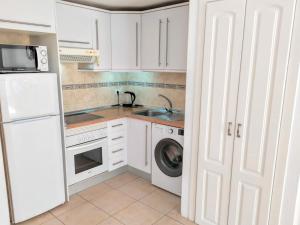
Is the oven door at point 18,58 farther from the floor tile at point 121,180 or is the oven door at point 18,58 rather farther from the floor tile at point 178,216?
the floor tile at point 178,216

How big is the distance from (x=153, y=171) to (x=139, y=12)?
2114mm

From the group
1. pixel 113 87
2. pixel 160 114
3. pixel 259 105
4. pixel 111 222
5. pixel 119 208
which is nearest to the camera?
pixel 259 105

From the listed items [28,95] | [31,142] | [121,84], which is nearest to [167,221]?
[31,142]

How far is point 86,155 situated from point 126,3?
77.8 inches

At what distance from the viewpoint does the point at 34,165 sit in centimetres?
213

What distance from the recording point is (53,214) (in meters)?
2.33

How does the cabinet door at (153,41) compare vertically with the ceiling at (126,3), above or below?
below

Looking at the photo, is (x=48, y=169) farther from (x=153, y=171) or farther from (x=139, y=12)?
(x=139, y=12)

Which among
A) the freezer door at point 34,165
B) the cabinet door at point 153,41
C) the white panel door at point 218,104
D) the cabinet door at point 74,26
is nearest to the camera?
the white panel door at point 218,104

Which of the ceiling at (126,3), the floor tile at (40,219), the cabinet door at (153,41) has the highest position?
the ceiling at (126,3)

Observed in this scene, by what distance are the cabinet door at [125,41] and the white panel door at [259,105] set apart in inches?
67.6

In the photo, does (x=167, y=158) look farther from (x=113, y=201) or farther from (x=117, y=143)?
(x=113, y=201)

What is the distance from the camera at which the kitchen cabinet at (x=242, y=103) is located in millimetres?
1521

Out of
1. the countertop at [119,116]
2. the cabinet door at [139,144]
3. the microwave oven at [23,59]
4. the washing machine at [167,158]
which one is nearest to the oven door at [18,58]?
the microwave oven at [23,59]
